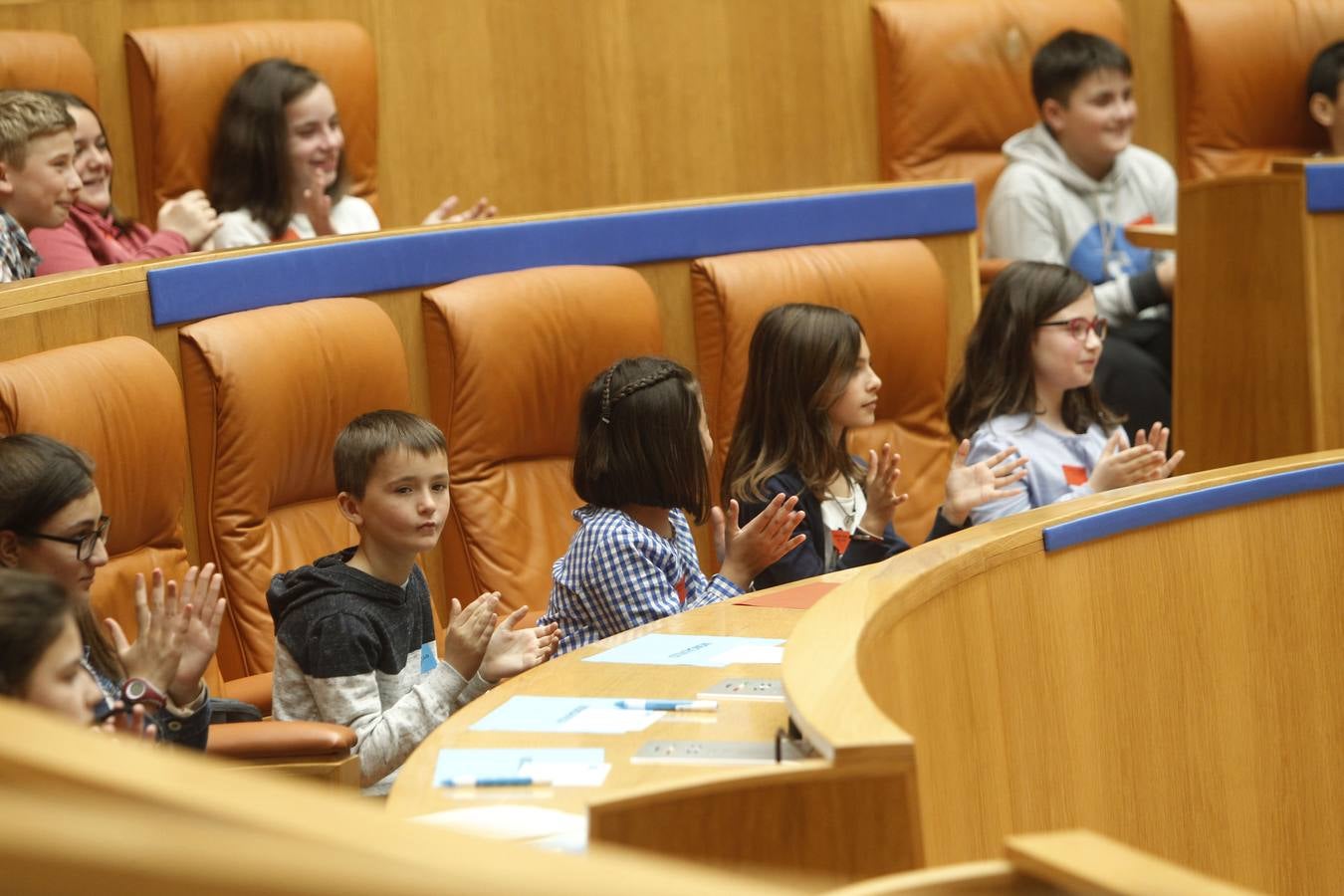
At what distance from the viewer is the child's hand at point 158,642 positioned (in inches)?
63.4

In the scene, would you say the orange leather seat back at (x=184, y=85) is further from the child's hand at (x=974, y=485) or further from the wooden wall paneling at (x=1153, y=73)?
the wooden wall paneling at (x=1153, y=73)

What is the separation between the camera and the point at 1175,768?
1809mm

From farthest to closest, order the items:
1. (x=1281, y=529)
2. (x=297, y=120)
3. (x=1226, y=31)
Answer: (x=1226, y=31)
(x=297, y=120)
(x=1281, y=529)

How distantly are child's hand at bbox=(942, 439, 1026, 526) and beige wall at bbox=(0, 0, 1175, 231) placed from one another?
1588mm

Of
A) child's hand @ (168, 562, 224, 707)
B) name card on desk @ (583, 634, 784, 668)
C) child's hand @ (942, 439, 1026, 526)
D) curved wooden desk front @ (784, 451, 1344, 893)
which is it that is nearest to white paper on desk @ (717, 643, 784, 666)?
name card on desk @ (583, 634, 784, 668)

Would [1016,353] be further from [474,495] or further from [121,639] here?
[121,639]

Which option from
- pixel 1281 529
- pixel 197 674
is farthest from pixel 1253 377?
pixel 197 674

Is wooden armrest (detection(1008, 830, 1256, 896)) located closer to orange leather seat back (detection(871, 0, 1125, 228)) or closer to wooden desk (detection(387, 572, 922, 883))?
wooden desk (detection(387, 572, 922, 883))

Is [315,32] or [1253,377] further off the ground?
[315,32]

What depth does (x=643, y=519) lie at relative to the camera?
2.10 m

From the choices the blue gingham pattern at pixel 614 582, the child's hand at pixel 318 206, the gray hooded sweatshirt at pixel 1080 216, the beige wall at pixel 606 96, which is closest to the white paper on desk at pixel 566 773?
the blue gingham pattern at pixel 614 582

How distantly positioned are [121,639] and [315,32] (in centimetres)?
185

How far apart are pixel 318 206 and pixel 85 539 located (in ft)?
4.88

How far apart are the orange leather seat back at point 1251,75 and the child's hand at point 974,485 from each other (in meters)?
2.11
